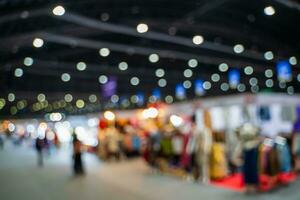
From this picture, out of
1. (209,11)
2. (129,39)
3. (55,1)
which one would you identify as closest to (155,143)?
(55,1)

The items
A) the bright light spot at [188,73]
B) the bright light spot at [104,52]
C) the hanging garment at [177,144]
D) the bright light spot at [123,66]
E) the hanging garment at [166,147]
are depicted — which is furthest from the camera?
the bright light spot at [188,73]

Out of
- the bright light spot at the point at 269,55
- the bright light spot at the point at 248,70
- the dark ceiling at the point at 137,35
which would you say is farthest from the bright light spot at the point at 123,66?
the bright light spot at the point at 269,55

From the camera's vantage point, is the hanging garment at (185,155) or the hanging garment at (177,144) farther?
the hanging garment at (177,144)

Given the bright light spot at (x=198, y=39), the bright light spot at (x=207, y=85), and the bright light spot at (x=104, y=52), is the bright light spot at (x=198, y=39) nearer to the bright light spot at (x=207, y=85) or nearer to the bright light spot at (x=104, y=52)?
the bright light spot at (x=104, y=52)

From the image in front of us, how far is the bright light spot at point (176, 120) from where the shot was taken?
45.4ft

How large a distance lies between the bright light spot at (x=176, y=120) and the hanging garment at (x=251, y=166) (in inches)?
193

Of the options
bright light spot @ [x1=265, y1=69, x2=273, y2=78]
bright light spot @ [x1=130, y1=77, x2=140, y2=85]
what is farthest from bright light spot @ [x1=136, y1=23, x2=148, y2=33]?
bright light spot @ [x1=130, y1=77, x2=140, y2=85]

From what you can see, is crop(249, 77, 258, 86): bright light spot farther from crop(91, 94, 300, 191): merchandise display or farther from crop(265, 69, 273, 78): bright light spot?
crop(91, 94, 300, 191): merchandise display

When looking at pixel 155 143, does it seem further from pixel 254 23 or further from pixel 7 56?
pixel 7 56

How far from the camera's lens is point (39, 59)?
28.9m

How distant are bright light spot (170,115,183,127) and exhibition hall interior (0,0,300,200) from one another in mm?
90

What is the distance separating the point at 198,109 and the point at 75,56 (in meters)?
18.9

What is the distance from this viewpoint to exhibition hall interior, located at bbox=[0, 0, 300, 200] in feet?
32.7

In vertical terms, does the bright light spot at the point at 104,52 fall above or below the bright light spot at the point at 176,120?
above
